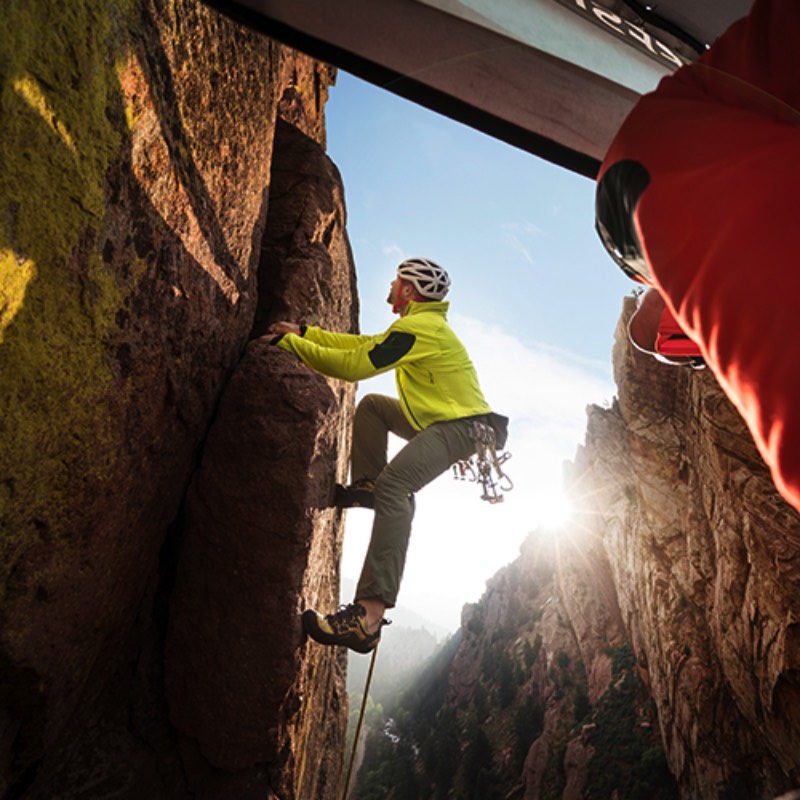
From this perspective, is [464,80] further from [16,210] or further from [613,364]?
[613,364]

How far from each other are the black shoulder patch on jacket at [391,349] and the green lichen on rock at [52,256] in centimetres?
192

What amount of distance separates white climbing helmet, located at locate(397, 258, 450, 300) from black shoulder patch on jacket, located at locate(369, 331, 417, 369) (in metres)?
0.62

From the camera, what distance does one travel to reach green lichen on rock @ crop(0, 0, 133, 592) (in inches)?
62.7

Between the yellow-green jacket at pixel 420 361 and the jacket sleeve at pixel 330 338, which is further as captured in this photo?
the jacket sleeve at pixel 330 338

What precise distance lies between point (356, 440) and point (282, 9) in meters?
3.35

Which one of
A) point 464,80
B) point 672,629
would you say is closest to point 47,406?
point 464,80

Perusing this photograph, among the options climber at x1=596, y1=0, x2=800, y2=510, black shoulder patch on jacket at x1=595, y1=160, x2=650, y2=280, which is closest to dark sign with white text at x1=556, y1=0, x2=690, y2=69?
climber at x1=596, y1=0, x2=800, y2=510

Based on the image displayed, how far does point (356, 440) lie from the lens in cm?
462

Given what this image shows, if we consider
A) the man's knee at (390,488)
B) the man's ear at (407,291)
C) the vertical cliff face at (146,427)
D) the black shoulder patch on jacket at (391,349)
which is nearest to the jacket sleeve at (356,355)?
the black shoulder patch on jacket at (391,349)

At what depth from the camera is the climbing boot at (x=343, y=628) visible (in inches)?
126

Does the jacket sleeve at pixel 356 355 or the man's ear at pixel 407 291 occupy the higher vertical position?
the man's ear at pixel 407 291

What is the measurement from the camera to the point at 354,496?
165 inches

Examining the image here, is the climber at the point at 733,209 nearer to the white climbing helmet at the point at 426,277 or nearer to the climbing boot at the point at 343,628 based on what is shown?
the climbing boot at the point at 343,628

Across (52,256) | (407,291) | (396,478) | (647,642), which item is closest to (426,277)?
(407,291)
